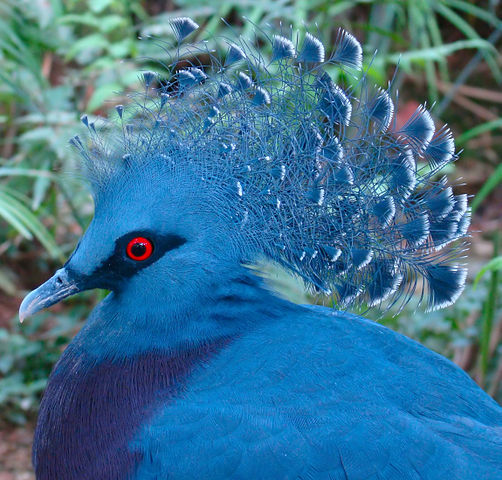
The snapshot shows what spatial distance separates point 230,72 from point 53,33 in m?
1.97

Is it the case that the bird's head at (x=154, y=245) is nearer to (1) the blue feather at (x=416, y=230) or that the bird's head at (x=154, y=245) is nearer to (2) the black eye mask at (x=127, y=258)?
(2) the black eye mask at (x=127, y=258)

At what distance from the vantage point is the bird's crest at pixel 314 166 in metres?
1.93

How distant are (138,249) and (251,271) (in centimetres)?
32

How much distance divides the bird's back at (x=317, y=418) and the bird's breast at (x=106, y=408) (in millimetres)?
44

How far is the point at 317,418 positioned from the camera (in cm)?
173

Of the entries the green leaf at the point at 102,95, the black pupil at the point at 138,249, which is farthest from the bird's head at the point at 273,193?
the green leaf at the point at 102,95

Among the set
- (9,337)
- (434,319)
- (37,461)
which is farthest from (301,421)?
(9,337)

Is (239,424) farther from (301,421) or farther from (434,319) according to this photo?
(434,319)

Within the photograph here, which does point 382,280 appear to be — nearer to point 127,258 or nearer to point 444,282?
point 444,282

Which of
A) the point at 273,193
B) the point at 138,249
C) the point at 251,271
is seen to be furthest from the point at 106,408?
the point at 273,193

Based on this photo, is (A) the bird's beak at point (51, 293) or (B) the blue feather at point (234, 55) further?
(B) the blue feather at point (234, 55)

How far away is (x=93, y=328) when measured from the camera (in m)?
2.01

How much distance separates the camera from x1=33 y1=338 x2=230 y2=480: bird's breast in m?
1.82

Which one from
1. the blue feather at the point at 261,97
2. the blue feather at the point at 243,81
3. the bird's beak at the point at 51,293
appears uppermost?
the blue feather at the point at 243,81
